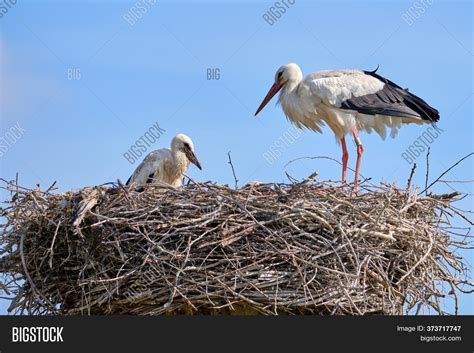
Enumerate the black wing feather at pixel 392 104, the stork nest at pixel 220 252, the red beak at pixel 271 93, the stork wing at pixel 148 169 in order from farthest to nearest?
the red beak at pixel 271 93 → the black wing feather at pixel 392 104 → the stork wing at pixel 148 169 → the stork nest at pixel 220 252

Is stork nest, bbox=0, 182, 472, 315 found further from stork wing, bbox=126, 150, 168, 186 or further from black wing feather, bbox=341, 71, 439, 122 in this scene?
black wing feather, bbox=341, 71, 439, 122

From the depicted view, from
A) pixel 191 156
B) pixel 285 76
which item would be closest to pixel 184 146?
pixel 191 156

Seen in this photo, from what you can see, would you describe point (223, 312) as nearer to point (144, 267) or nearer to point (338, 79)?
point (144, 267)

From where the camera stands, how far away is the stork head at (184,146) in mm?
9703

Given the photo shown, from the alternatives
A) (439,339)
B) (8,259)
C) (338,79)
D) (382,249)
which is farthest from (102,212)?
(338,79)

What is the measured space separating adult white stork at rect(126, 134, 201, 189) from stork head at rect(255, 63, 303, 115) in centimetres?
116

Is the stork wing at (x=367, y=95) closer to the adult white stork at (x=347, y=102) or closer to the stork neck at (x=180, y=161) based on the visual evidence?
the adult white stork at (x=347, y=102)

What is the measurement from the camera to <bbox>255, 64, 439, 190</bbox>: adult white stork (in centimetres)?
987

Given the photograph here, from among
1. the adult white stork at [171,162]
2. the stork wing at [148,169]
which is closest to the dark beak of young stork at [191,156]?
the adult white stork at [171,162]

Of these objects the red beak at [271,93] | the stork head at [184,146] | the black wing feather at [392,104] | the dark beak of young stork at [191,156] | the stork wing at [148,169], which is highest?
the red beak at [271,93]

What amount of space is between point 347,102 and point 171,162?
1891 millimetres

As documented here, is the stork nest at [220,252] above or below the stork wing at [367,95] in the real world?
below

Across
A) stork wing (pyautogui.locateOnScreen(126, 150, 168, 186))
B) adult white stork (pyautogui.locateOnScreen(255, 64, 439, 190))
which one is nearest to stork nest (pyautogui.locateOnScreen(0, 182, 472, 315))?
stork wing (pyautogui.locateOnScreen(126, 150, 168, 186))

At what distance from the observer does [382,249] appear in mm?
7480
